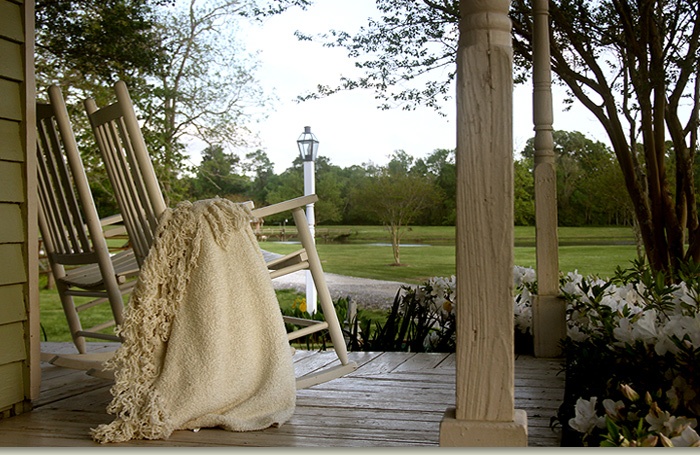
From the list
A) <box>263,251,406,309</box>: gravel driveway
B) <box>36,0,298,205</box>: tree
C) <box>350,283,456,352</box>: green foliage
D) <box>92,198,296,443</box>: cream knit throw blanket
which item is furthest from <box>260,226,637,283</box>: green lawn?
<box>92,198,296,443</box>: cream knit throw blanket

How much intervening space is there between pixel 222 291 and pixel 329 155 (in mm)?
4036

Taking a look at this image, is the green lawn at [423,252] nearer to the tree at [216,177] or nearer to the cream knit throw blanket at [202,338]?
the tree at [216,177]

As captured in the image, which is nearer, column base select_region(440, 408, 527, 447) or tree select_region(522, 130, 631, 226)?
column base select_region(440, 408, 527, 447)

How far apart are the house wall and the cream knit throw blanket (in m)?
0.35

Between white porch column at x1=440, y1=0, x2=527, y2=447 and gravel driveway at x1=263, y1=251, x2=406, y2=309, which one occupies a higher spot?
white porch column at x1=440, y1=0, x2=527, y2=447

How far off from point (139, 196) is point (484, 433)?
4.28ft

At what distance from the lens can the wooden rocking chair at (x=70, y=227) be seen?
7.14 feet

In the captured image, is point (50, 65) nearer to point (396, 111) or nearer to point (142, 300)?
point (396, 111)

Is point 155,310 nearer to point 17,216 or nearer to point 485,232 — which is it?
point 17,216

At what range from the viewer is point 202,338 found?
1757 millimetres

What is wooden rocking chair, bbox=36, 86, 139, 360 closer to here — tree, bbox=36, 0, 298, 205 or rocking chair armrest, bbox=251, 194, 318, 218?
rocking chair armrest, bbox=251, 194, 318, 218

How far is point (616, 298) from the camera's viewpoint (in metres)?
2.28

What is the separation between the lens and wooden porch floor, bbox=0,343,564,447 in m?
1.65

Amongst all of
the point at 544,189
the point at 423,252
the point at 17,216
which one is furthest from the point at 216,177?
the point at 17,216
